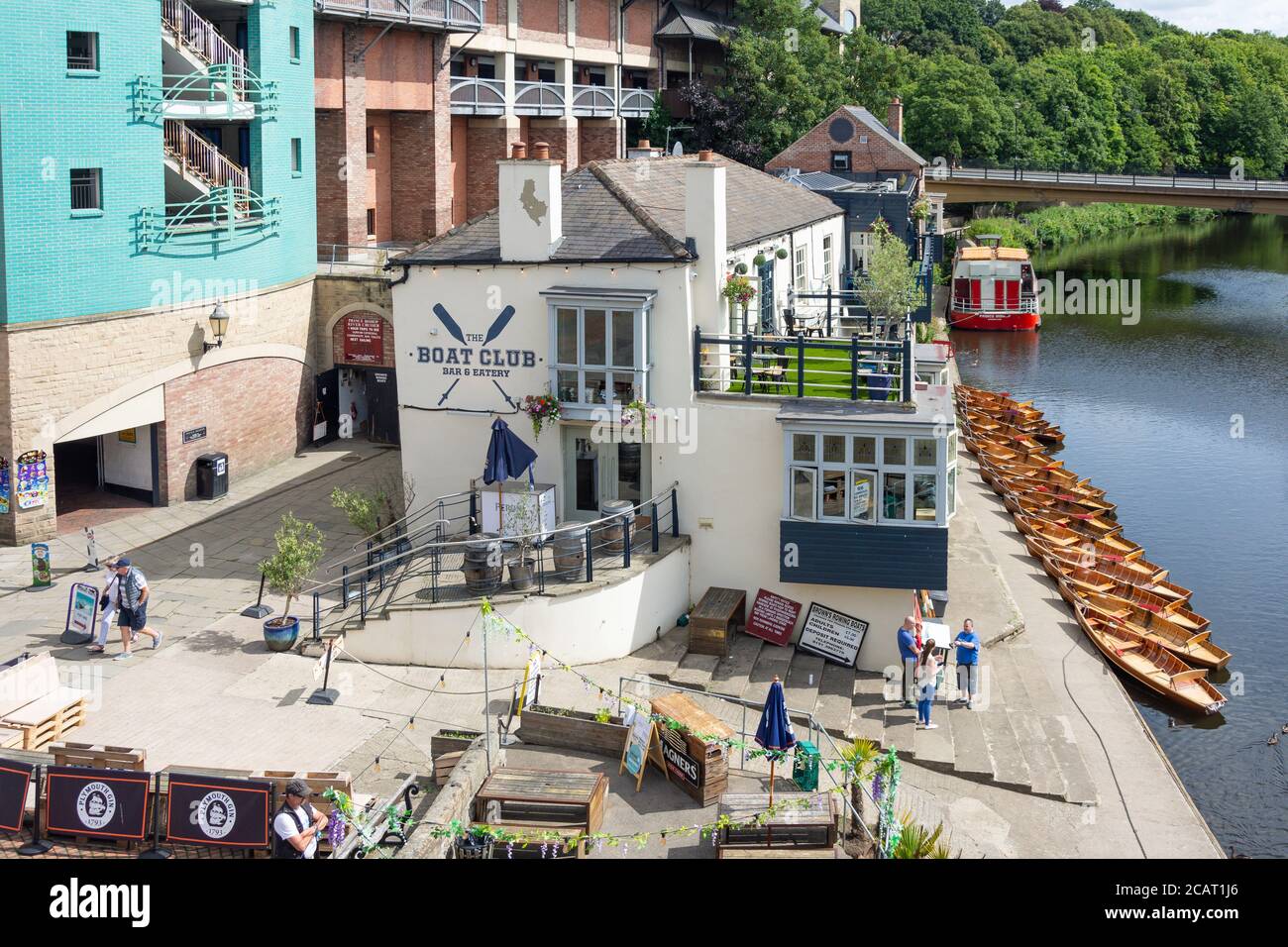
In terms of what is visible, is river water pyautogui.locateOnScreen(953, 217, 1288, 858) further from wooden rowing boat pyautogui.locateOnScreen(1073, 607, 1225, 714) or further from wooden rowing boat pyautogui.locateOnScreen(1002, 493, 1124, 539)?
wooden rowing boat pyautogui.locateOnScreen(1002, 493, 1124, 539)

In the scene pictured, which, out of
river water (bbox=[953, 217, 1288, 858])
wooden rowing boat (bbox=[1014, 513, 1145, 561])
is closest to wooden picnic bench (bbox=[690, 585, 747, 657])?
river water (bbox=[953, 217, 1288, 858])

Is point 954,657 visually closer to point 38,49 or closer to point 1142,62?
point 38,49

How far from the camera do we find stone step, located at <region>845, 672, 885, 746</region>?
63.0ft

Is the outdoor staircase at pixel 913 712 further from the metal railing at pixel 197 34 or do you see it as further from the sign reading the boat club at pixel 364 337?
the metal railing at pixel 197 34

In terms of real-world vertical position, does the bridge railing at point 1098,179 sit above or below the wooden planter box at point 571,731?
above

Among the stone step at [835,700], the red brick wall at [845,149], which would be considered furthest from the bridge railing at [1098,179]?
the stone step at [835,700]

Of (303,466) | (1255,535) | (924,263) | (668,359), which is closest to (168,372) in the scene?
(303,466)

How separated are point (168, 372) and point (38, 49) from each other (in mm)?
6296

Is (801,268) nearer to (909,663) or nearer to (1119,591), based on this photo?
(1119,591)

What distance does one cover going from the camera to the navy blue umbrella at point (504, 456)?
2114cm

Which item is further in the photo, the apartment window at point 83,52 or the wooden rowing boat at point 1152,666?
the apartment window at point 83,52

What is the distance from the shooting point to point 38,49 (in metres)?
25.1

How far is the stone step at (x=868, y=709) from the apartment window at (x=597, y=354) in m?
5.43

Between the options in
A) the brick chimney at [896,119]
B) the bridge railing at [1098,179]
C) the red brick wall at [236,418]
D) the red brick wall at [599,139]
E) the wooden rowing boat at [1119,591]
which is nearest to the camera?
the wooden rowing boat at [1119,591]
